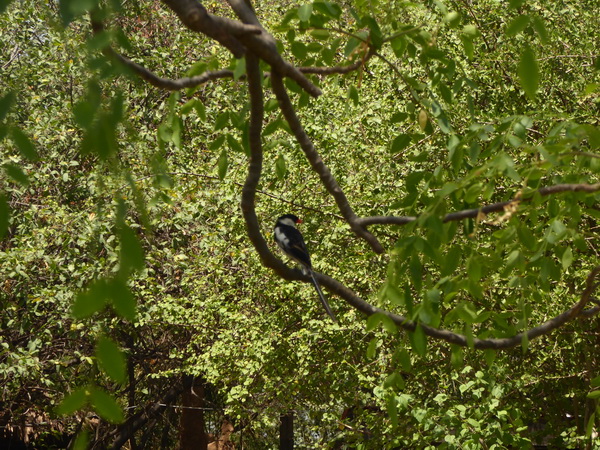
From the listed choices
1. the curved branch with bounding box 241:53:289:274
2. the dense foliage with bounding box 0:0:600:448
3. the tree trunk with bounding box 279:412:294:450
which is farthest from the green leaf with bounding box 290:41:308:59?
the tree trunk with bounding box 279:412:294:450

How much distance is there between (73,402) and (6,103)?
22.2 inches

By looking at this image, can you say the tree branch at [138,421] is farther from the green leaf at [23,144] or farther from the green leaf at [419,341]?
the green leaf at [23,144]

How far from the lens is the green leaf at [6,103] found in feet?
5.16

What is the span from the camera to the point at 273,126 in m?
3.49

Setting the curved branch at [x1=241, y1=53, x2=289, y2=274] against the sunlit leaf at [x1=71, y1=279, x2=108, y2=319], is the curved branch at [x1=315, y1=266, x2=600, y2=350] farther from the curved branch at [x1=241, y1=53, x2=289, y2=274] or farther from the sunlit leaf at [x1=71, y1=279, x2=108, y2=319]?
the sunlit leaf at [x1=71, y1=279, x2=108, y2=319]

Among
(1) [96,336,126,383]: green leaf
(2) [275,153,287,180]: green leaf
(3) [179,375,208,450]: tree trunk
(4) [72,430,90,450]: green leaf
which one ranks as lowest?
(4) [72,430,90,450]: green leaf

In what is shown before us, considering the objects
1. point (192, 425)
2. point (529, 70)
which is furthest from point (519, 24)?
point (192, 425)

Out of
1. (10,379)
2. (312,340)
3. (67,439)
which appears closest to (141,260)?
(312,340)

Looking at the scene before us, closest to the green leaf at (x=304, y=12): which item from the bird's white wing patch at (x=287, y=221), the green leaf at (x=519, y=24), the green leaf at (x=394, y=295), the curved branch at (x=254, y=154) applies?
the curved branch at (x=254, y=154)

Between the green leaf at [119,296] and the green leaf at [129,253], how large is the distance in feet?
0.11

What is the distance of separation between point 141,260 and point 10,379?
975 cm

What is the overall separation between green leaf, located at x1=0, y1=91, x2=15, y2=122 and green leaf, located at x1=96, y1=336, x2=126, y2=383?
1.47 ft

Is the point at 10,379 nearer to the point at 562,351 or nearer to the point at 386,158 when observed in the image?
the point at 386,158

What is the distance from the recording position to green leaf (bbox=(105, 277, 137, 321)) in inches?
59.7
